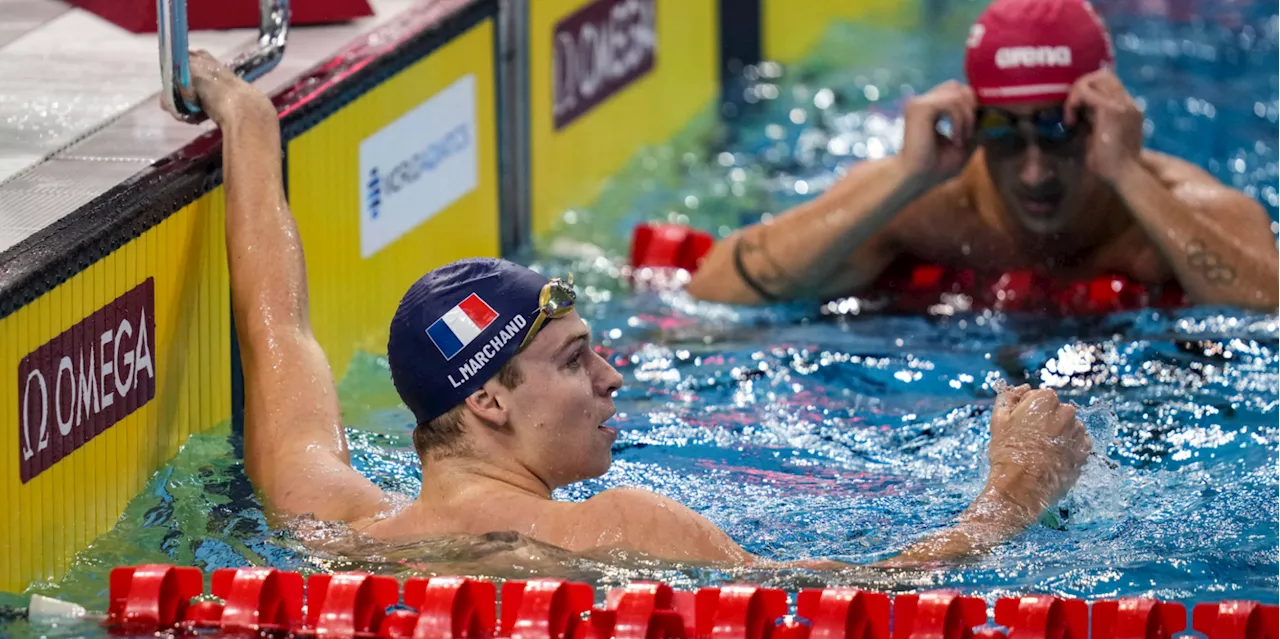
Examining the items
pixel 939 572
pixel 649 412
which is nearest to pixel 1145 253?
pixel 649 412

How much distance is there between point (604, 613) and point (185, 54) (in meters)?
1.45

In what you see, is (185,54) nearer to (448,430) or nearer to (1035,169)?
(448,430)

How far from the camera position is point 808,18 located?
8516mm

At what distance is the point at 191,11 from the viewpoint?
182 inches

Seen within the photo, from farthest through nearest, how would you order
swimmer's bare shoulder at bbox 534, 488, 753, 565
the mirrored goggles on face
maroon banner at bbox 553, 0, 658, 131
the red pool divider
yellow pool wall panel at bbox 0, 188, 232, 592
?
1. maroon banner at bbox 553, 0, 658, 131
2. the mirrored goggles on face
3. yellow pool wall panel at bbox 0, 188, 232, 592
4. swimmer's bare shoulder at bbox 534, 488, 753, 565
5. the red pool divider

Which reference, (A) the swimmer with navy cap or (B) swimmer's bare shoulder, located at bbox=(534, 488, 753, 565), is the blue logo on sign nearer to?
(A) the swimmer with navy cap

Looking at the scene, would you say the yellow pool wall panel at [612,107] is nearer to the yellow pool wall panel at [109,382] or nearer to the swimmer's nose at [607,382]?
the yellow pool wall panel at [109,382]

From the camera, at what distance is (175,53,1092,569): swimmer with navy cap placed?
2.92 meters

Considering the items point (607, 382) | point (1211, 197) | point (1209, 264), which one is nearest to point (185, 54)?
point (607, 382)

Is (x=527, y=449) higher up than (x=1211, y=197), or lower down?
higher up

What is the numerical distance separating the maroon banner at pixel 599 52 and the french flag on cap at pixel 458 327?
10.7 ft

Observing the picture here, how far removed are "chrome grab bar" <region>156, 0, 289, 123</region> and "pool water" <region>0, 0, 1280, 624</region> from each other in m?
0.65

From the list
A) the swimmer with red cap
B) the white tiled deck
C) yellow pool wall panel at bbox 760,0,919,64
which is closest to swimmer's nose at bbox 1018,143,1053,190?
the swimmer with red cap

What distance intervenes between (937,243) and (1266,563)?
1.83 m
